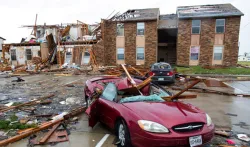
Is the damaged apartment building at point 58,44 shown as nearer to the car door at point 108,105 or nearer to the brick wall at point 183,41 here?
the brick wall at point 183,41

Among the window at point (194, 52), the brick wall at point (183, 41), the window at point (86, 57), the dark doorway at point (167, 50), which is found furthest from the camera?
the dark doorway at point (167, 50)

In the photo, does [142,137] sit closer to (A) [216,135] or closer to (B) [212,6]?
(A) [216,135]

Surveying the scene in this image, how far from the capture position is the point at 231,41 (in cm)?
2059

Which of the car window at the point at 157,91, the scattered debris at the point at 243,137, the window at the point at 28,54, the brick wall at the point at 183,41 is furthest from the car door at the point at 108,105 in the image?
the window at the point at 28,54

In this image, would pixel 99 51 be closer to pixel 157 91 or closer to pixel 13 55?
pixel 13 55

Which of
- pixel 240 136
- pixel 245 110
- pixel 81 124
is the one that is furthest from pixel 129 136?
pixel 245 110

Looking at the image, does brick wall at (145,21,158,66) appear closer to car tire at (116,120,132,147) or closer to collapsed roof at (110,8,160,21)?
collapsed roof at (110,8,160,21)

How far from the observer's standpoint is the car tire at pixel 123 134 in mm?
3566

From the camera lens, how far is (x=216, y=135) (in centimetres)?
444

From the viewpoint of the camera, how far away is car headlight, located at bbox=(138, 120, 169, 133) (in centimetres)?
314

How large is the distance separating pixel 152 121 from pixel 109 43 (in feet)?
69.9

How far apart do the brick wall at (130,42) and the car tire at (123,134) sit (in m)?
19.5

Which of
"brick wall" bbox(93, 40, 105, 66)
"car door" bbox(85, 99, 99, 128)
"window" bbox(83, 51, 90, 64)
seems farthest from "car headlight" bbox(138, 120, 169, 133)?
"window" bbox(83, 51, 90, 64)

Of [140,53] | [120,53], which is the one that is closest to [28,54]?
[120,53]
